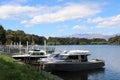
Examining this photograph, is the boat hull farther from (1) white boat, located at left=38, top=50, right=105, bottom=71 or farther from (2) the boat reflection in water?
(2) the boat reflection in water

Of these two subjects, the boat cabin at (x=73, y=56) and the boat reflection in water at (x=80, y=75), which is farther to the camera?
the boat cabin at (x=73, y=56)

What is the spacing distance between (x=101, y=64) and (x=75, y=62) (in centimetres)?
847

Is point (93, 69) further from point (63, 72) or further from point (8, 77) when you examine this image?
point (8, 77)

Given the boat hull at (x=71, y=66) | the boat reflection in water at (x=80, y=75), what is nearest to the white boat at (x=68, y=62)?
the boat hull at (x=71, y=66)

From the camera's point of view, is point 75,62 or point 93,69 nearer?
point 75,62

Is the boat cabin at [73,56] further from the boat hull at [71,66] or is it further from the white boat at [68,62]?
the boat hull at [71,66]

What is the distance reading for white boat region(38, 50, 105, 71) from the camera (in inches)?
1988

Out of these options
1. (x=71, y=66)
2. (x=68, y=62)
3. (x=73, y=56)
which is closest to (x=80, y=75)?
(x=71, y=66)

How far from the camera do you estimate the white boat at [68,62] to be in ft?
166

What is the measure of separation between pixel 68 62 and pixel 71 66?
90 centimetres

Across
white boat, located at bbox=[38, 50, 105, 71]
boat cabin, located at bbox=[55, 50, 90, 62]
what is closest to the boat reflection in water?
white boat, located at bbox=[38, 50, 105, 71]

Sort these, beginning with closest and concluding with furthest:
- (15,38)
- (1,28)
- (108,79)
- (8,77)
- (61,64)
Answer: (8,77), (108,79), (61,64), (1,28), (15,38)

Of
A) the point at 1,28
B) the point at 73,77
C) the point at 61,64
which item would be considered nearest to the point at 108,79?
the point at 73,77

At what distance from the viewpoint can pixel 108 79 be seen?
47.2 meters
